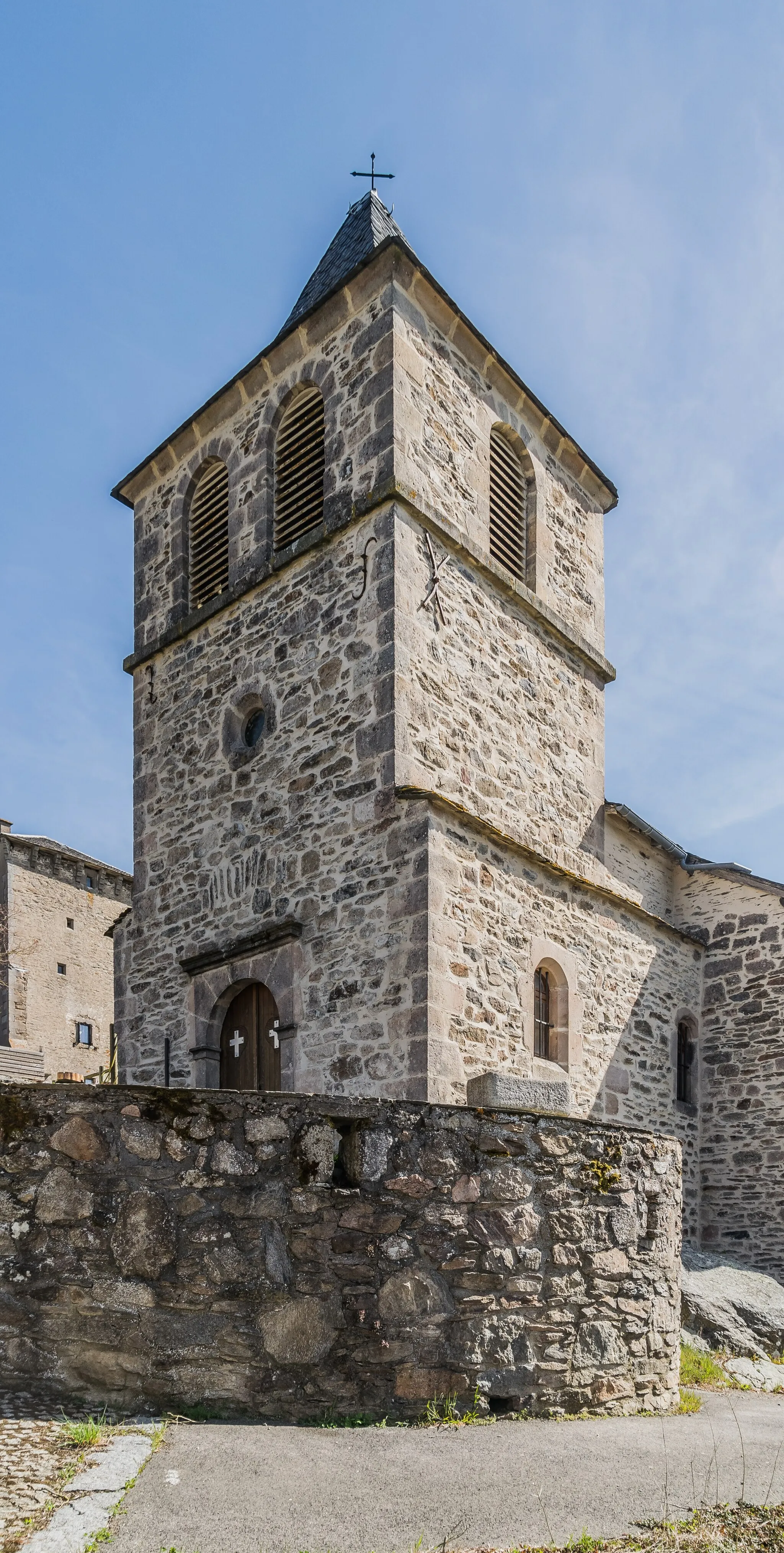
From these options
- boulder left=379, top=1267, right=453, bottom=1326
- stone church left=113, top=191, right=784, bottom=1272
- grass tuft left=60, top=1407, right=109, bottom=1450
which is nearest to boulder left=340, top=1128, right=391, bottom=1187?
boulder left=379, top=1267, right=453, bottom=1326

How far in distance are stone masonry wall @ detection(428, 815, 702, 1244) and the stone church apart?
0.04m

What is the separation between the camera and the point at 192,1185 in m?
4.69

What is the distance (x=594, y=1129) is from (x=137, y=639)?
30.9 ft

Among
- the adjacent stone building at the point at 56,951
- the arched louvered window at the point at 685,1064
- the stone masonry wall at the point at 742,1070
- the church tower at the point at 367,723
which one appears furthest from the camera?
the adjacent stone building at the point at 56,951

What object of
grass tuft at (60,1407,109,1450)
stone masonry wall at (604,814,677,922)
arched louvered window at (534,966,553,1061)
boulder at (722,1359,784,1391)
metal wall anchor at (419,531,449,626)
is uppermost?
metal wall anchor at (419,531,449,626)

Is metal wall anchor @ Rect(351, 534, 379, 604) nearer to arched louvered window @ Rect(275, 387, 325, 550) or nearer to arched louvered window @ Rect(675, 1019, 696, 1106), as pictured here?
arched louvered window @ Rect(275, 387, 325, 550)

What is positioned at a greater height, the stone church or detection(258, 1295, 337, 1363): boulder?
the stone church

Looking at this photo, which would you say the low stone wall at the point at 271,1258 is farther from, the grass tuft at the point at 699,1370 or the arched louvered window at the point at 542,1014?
the arched louvered window at the point at 542,1014

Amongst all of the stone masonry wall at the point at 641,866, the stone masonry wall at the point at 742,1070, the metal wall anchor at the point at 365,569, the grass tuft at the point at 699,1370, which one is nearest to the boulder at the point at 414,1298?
the grass tuft at the point at 699,1370

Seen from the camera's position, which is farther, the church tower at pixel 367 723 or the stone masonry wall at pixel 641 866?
the stone masonry wall at pixel 641 866

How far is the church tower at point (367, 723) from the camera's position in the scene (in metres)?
9.60

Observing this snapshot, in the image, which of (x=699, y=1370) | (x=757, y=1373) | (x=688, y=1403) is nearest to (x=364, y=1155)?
(x=688, y=1403)

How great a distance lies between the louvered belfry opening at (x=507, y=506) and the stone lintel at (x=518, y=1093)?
6.63 m

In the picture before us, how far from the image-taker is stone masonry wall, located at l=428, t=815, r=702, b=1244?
30.7 feet
